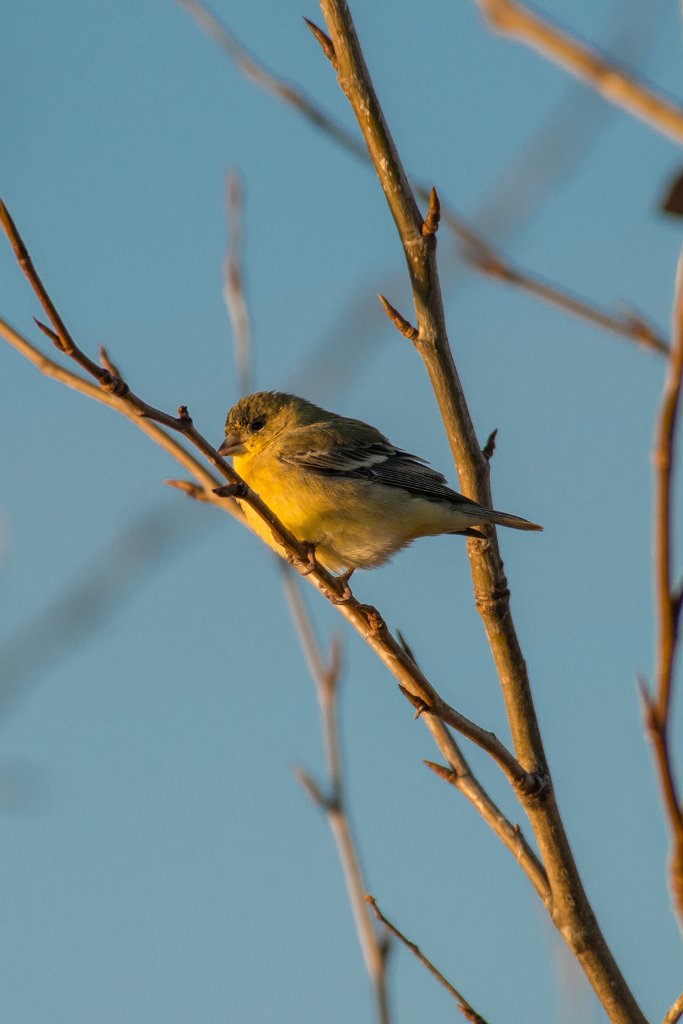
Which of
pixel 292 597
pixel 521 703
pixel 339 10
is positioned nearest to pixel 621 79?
pixel 339 10

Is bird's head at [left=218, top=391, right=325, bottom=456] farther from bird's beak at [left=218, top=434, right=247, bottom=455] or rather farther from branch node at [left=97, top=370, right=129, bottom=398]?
branch node at [left=97, top=370, right=129, bottom=398]

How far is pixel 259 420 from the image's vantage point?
26.3 feet

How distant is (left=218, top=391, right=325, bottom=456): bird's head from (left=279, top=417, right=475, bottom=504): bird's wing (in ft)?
0.79

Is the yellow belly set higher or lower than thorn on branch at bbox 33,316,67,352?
higher

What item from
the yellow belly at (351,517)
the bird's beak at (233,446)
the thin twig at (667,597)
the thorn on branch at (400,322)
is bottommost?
the thin twig at (667,597)

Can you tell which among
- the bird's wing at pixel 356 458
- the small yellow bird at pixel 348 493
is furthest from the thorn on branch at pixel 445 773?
the bird's wing at pixel 356 458

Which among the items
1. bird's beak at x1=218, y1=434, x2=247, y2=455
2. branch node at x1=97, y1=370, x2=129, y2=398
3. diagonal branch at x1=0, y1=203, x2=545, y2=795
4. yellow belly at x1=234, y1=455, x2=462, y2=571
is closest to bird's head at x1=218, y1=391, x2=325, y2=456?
bird's beak at x1=218, y1=434, x2=247, y2=455

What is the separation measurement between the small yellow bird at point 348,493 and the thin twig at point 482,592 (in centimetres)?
173

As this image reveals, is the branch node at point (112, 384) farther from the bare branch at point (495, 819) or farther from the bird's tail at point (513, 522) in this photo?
the bird's tail at point (513, 522)

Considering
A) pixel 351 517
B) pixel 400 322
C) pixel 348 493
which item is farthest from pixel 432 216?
pixel 348 493

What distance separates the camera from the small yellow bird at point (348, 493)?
255 inches

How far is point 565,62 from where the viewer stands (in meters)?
1.46

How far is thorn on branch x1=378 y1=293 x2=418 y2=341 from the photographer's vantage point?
12.5 feet

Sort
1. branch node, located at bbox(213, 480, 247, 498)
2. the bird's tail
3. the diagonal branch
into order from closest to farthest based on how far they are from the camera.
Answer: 1. the diagonal branch
2. branch node, located at bbox(213, 480, 247, 498)
3. the bird's tail
